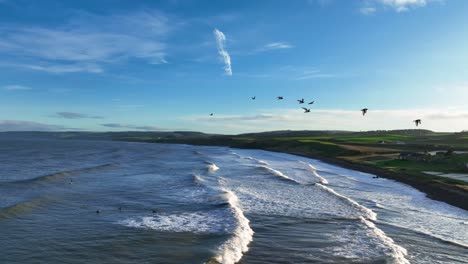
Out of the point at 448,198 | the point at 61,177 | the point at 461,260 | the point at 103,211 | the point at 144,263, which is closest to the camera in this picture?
the point at 144,263

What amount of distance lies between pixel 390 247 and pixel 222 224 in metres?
8.27

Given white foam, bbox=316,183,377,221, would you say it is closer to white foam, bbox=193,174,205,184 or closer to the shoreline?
the shoreline

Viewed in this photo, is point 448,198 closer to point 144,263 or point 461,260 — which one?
point 461,260

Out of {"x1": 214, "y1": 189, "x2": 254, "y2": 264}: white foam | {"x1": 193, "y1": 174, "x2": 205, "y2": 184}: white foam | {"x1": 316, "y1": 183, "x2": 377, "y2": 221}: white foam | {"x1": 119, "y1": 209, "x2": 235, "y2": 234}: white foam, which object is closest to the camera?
{"x1": 214, "y1": 189, "x2": 254, "y2": 264}: white foam

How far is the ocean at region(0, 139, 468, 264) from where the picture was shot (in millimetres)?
16625

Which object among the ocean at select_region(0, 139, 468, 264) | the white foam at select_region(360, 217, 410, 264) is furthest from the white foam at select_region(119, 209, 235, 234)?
the white foam at select_region(360, 217, 410, 264)

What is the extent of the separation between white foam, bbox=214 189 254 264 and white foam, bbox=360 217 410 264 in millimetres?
5799

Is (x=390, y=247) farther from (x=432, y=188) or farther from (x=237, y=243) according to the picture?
(x=432, y=188)

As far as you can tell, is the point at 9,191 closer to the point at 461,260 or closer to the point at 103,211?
the point at 103,211

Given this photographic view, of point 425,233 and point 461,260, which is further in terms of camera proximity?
point 425,233

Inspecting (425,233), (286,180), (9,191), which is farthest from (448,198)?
(9,191)

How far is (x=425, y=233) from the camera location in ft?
69.1

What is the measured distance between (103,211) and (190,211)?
5.05 meters

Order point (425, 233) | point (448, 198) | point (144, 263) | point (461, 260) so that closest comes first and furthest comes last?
point (144, 263) → point (461, 260) → point (425, 233) → point (448, 198)
